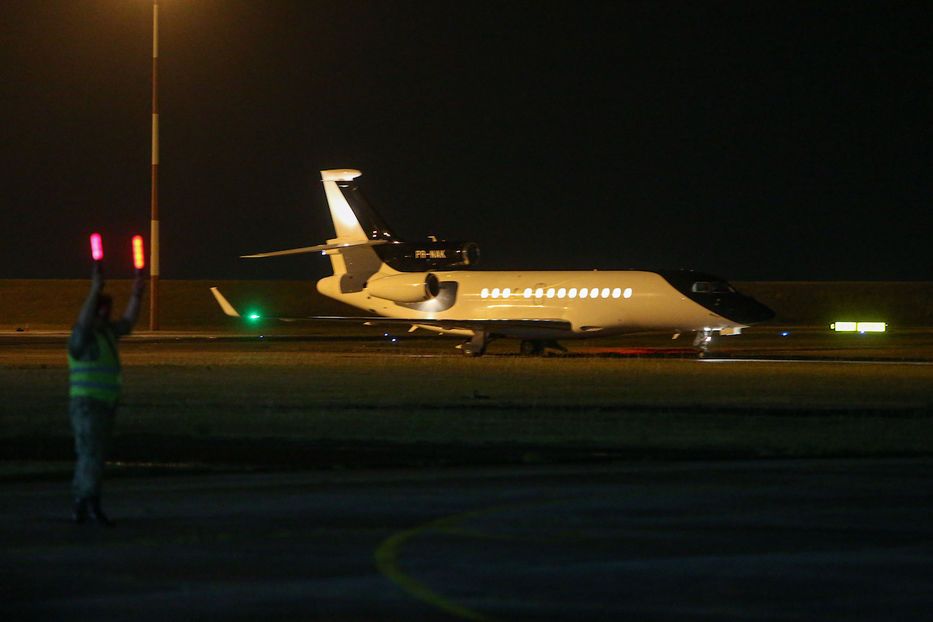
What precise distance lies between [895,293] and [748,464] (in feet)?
357

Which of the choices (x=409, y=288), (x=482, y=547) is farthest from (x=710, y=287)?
(x=482, y=547)

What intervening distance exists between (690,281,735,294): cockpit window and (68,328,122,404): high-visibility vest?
33424mm

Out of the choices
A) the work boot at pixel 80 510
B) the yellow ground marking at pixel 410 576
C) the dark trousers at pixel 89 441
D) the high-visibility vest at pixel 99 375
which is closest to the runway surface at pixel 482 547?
the yellow ground marking at pixel 410 576

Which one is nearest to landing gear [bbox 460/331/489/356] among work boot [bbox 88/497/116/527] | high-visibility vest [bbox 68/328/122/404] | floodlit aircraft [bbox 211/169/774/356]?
floodlit aircraft [bbox 211/169/774/356]

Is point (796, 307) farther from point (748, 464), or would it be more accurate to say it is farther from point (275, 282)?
point (748, 464)

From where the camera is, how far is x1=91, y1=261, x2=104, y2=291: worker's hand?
41.8 feet

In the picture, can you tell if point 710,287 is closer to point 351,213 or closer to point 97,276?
point 351,213

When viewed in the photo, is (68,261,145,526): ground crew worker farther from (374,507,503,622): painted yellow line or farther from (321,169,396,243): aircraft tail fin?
(321,169,396,243): aircraft tail fin

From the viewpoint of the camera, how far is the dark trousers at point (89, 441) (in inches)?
482

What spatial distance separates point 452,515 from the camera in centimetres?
1292

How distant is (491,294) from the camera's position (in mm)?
48781

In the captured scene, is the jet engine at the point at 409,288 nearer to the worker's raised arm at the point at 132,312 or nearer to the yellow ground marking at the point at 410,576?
the worker's raised arm at the point at 132,312

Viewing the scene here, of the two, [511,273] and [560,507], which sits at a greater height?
[511,273]

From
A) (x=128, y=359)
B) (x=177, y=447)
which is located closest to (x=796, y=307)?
(x=128, y=359)
